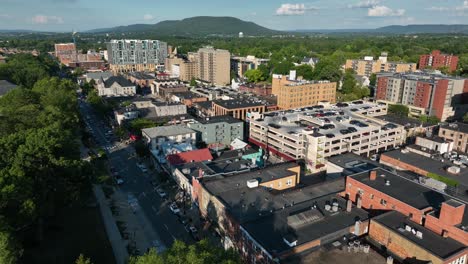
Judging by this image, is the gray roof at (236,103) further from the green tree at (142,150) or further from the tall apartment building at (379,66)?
the tall apartment building at (379,66)

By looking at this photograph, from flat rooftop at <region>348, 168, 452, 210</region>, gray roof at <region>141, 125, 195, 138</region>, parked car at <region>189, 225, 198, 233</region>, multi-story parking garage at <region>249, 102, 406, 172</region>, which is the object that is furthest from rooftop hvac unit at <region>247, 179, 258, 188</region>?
gray roof at <region>141, 125, 195, 138</region>

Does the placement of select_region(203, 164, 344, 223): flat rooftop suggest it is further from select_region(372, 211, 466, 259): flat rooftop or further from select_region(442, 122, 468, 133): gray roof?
select_region(442, 122, 468, 133): gray roof

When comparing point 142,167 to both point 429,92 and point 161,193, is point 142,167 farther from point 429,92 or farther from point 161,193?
point 429,92

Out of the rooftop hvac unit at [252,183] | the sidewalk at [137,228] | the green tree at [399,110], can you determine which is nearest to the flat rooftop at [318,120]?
the green tree at [399,110]

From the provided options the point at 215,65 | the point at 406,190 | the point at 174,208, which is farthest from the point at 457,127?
the point at 215,65

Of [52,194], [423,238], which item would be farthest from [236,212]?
[52,194]

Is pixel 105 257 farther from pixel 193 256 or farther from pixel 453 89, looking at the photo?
pixel 453 89
